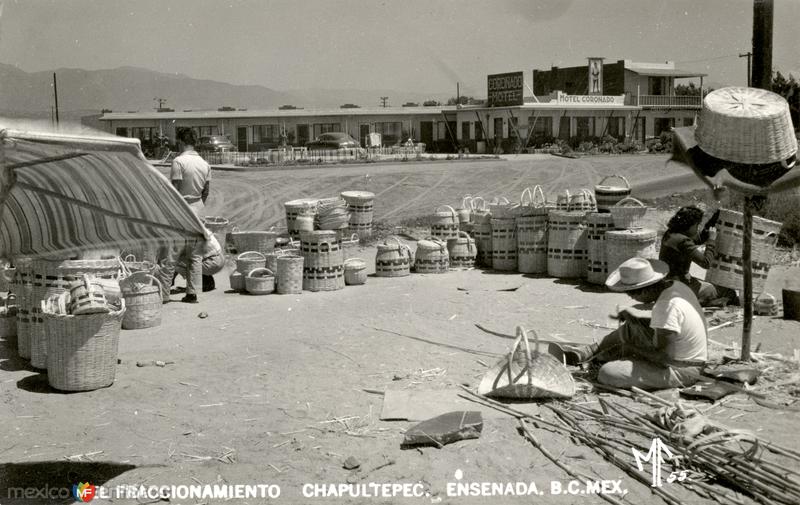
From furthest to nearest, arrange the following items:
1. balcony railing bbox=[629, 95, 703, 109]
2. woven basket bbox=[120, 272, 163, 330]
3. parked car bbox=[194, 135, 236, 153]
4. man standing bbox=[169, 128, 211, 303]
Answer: balcony railing bbox=[629, 95, 703, 109]
parked car bbox=[194, 135, 236, 153]
man standing bbox=[169, 128, 211, 303]
woven basket bbox=[120, 272, 163, 330]

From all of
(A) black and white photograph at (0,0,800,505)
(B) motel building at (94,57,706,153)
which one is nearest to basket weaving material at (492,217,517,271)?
(A) black and white photograph at (0,0,800,505)

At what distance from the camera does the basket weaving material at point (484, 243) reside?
12383 mm

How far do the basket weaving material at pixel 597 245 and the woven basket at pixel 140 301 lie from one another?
5500 mm

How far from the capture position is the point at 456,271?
476 inches

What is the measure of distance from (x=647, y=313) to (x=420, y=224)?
11006mm

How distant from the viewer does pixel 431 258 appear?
468 inches

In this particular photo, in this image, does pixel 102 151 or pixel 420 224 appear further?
pixel 420 224

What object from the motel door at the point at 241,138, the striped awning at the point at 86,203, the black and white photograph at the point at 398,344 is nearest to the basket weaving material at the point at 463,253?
the black and white photograph at the point at 398,344

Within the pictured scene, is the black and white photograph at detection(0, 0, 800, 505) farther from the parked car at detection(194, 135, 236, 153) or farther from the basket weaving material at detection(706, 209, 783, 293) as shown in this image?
the parked car at detection(194, 135, 236, 153)

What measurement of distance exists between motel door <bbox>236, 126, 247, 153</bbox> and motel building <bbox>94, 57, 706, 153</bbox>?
0.06 m

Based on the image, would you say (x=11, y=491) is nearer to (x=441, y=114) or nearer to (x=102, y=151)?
(x=102, y=151)

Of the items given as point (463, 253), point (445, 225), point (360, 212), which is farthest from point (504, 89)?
point (463, 253)

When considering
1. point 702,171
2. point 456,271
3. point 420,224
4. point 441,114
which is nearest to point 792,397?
point 702,171

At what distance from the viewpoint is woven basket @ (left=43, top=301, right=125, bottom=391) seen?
21.0ft
